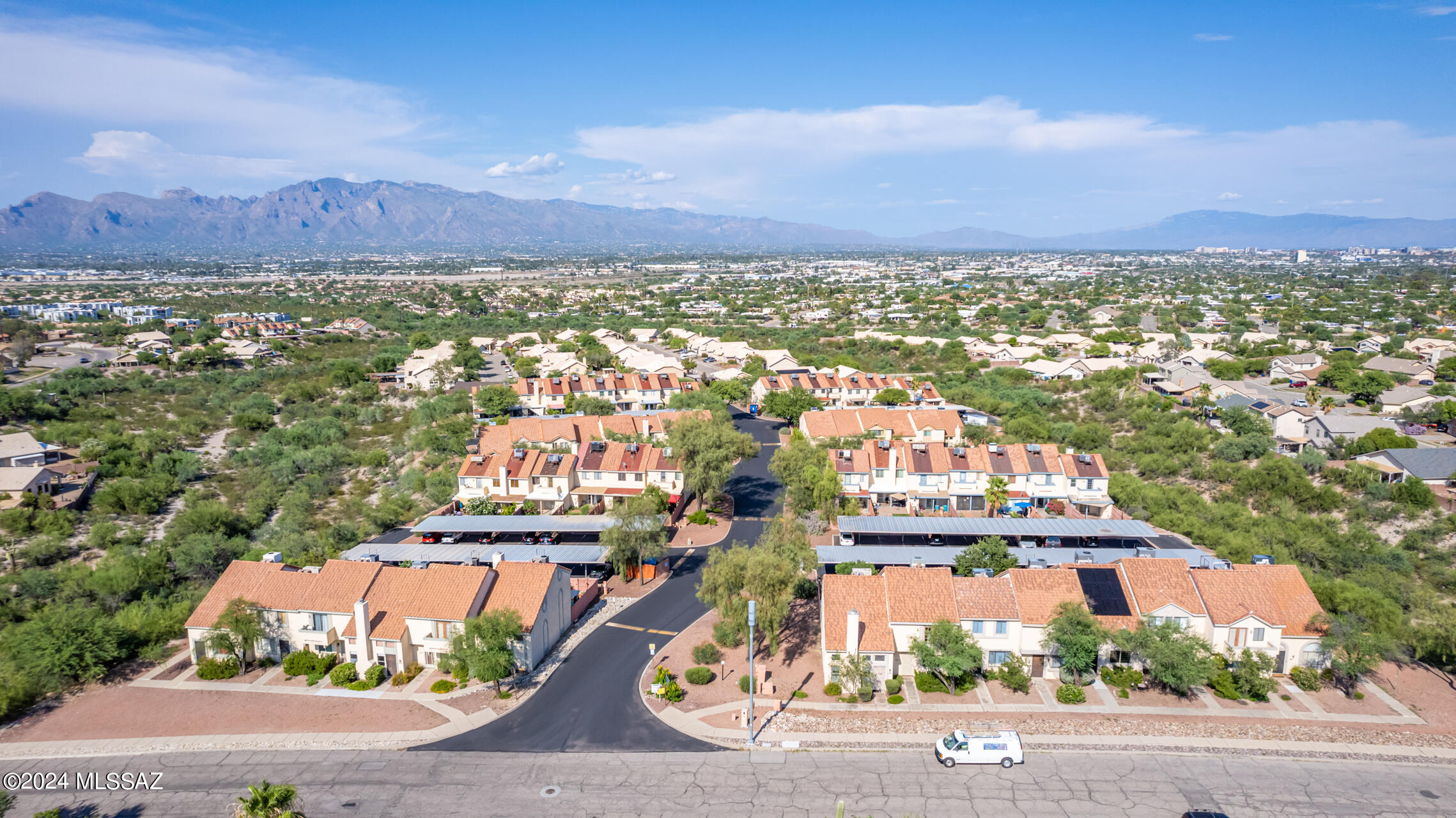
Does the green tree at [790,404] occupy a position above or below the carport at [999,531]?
above

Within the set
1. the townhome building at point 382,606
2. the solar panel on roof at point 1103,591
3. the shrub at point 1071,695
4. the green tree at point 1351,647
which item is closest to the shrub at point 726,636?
the townhome building at point 382,606

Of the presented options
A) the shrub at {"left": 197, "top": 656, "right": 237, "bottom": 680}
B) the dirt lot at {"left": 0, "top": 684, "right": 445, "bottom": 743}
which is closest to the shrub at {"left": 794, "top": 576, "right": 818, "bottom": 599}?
the dirt lot at {"left": 0, "top": 684, "right": 445, "bottom": 743}

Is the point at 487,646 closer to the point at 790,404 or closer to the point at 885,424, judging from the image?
the point at 885,424

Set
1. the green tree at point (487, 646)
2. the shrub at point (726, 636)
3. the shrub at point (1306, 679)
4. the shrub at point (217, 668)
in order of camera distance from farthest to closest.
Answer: the shrub at point (726, 636) < the shrub at point (217, 668) < the shrub at point (1306, 679) < the green tree at point (487, 646)

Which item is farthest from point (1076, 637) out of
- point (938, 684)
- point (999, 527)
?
point (999, 527)

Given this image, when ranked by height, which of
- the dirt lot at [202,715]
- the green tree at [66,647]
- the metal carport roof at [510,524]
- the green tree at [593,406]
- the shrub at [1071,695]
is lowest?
the dirt lot at [202,715]

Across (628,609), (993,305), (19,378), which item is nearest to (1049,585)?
(628,609)

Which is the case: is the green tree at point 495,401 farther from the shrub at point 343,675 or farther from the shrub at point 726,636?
the shrub at point 726,636
